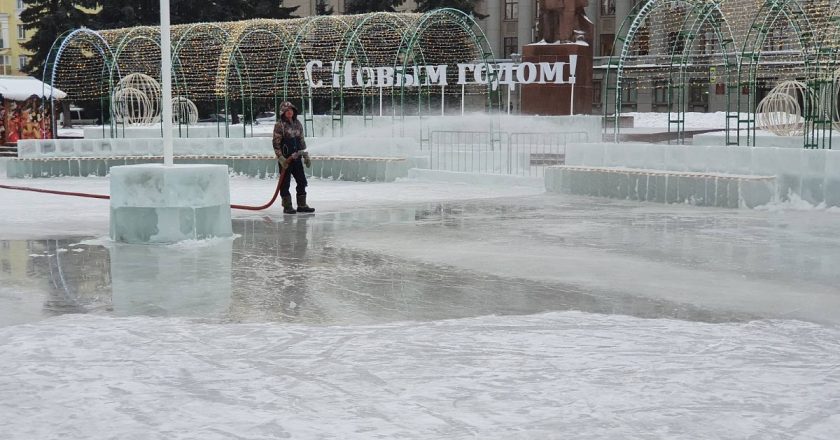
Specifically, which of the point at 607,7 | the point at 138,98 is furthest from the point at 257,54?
the point at 607,7

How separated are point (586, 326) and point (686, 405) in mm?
2003

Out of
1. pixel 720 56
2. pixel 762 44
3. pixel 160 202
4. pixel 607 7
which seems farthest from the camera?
pixel 607 7

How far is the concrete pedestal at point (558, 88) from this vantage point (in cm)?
3391

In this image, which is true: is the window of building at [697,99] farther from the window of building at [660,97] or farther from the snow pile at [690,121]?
the snow pile at [690,121]

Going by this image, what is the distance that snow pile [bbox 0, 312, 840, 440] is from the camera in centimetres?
524

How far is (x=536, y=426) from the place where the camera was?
5.23m

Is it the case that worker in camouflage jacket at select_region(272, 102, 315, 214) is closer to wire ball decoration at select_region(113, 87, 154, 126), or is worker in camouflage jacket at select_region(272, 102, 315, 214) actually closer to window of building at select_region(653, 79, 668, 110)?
wire ball decoration at select_region(113, 87, 154, 126)

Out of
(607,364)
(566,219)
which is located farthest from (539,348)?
(566,219)

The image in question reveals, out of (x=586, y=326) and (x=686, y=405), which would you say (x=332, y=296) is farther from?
(x=686, y=405)

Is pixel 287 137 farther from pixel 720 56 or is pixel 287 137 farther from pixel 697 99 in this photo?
pixel 697 99

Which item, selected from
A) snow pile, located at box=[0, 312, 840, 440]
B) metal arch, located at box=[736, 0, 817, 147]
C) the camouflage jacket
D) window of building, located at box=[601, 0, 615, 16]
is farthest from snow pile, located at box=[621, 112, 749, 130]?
snow pile, located at box=[0, 312, 840, 440]

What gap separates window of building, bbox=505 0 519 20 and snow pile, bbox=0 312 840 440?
69140 millimetres

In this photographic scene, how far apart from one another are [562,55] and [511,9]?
4223 cm

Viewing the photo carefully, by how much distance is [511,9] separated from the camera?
2970 inches
